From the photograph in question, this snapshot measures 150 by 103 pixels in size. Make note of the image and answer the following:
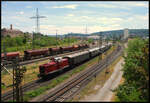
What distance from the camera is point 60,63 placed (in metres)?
29.6

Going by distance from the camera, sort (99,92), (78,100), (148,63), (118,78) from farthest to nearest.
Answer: (118,78)
(99,92)
(78,100)
(148,63)

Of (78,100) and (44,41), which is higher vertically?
(44,41)

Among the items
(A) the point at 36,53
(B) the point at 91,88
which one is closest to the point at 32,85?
(B) the point at 91,88

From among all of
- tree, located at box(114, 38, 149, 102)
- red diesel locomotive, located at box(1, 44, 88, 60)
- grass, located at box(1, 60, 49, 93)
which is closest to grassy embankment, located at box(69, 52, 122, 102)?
tree, located at box(114, 38, 149, 102)

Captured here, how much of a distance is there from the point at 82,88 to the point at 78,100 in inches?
151

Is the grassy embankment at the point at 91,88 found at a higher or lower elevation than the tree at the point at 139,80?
lower

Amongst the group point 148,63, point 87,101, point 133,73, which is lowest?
point 87,101

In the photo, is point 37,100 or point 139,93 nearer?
point 139,93

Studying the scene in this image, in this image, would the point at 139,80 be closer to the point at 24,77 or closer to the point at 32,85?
the point at 32,85

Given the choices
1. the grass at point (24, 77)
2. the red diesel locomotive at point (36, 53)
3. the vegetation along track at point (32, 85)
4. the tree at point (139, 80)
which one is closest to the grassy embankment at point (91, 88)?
the vegetation along track at point (32, 85)

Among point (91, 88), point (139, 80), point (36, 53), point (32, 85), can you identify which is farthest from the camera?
point (36, 53)

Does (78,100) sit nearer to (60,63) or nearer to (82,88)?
(82,88)

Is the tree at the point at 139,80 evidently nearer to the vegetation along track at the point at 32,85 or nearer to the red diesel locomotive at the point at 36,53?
the vegetation along track at the point at 32,85

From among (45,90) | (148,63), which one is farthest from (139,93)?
(45,90)
